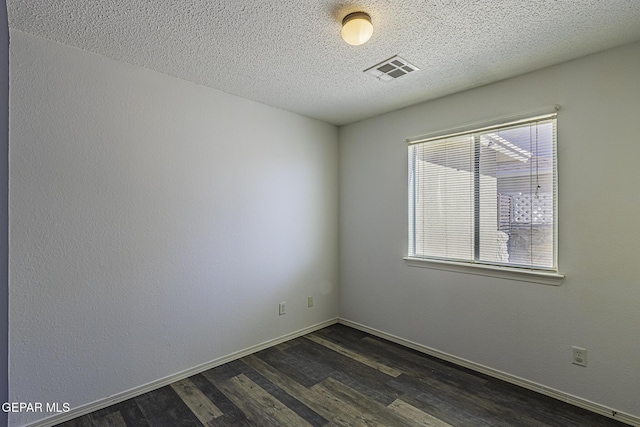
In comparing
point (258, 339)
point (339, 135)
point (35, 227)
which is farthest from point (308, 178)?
point (35, 227)

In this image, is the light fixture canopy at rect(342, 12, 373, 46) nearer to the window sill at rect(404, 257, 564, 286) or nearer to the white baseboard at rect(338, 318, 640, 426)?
the window sill at rect(404, 257, 564, 286)

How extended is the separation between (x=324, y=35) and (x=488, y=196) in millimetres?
1914

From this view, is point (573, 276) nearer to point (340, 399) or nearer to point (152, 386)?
point (340, 399)

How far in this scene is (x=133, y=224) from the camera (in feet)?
7.79

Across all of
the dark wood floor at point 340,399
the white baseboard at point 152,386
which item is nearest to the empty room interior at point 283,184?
the white baseboard at point 152,386

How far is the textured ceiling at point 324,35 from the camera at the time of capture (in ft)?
5.66

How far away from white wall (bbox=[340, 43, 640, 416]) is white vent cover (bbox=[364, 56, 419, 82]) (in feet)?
2.37

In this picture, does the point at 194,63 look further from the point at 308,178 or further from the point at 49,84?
the point at 308,178

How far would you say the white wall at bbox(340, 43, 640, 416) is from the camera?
81.0 inches

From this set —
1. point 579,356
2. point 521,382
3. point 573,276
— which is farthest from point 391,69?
point 521,382

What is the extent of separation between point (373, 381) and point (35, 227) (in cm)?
265

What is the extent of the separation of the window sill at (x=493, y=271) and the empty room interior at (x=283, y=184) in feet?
0.06

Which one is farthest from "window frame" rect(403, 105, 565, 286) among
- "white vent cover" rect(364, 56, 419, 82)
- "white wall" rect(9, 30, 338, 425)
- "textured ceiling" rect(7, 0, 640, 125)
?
"white wall" rect(9, 30, 338, 425)

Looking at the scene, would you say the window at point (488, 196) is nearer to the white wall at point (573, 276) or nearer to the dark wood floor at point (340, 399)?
the white wall at point (573, 276)
